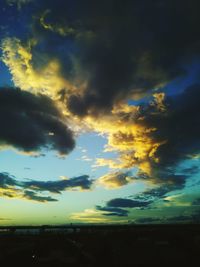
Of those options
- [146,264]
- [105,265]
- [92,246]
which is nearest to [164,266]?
[146,264]

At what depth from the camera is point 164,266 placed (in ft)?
95.1

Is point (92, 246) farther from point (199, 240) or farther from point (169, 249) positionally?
point (199, 240)

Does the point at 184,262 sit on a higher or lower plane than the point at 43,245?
lower

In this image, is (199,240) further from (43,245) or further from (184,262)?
(43,245)

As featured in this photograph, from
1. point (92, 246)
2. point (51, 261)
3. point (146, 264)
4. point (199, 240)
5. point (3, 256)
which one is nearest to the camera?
point (51, 261)

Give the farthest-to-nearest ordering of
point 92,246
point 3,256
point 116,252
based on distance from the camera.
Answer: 1. point 92,246
2. point 116,252
3. point 3,256

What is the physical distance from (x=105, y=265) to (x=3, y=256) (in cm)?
1044

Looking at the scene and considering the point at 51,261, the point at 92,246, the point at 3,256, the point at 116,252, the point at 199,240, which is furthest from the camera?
the point at 199,240

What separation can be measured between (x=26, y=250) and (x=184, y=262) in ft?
56.5

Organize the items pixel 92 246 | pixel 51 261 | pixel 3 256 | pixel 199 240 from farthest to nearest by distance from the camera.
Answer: pixel 199 240
pixel 92 246
pixel 3 256
pixel 51 261

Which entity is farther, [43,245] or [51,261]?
[43,245]

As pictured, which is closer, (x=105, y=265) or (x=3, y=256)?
(x=3, y=256)

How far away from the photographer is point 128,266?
28.7 metres

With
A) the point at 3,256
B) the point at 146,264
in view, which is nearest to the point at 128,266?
the point at 146,264
